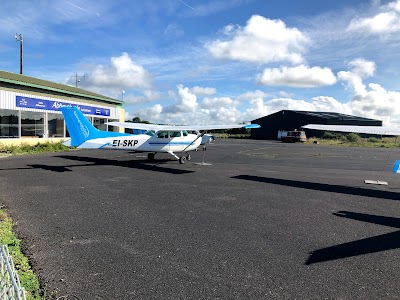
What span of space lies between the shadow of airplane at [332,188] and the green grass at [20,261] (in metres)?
8.88

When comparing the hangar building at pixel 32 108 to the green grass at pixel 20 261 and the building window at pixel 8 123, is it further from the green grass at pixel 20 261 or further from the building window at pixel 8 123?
the green grass at pixel 20 261

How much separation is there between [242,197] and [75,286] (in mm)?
6113

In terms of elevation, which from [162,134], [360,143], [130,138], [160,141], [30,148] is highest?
[162,134]

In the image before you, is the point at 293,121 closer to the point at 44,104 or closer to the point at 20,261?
the point at 44,104

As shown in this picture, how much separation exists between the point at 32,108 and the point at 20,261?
24.1m

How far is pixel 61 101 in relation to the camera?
28.5 meters

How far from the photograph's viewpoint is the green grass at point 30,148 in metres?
22.3

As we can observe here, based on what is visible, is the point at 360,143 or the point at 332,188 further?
the point at 360,143

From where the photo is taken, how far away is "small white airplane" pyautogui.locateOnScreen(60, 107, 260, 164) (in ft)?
51.7

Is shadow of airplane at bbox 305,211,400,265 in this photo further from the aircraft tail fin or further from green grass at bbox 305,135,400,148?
green grass at bbox 305,135,400,148

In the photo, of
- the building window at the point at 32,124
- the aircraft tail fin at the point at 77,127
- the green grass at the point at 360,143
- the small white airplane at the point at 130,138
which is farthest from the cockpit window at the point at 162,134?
the green grass at the point at 360,143

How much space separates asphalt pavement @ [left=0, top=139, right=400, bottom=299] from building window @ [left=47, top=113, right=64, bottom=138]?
18.0 m

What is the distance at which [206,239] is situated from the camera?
5.76 metres

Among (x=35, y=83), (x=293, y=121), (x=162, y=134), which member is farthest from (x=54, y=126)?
(x=293, y=121)
